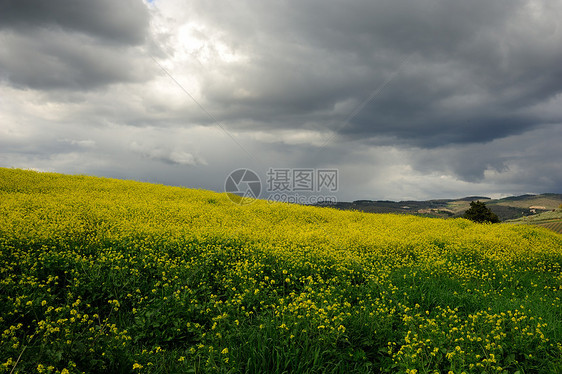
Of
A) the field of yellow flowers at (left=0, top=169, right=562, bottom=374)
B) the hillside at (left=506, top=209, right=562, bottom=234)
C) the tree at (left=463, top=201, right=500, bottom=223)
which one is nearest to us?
the field of yellow flowers at (left=0, top=169, right=562, bottom=374)

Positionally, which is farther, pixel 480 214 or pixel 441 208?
pixel 441 208

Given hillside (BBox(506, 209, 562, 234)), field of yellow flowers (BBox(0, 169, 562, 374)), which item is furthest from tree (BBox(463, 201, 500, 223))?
field of yellow flowers (BBox(0, 169, 562, 374))

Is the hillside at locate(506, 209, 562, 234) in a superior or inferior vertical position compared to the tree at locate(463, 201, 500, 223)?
inferior

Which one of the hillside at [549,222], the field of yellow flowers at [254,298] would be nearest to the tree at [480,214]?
the hillside at [549,222]

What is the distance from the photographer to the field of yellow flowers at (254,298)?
461 cm

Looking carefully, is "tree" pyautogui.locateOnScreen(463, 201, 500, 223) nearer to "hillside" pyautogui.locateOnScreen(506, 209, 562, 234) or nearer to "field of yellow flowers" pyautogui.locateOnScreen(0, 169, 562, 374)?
"hillside" pyautogui.locateOnScreen(506, 209, 562, 234)

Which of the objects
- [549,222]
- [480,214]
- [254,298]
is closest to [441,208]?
[549,222]

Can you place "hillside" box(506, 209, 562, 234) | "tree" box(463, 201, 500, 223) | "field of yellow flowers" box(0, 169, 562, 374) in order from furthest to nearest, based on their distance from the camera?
"hillside" box(506, 209, 562, 234)
"tree" box(463, 201, 500, 223)
"field of yellow flowers" box(0, 169, 562, 374)

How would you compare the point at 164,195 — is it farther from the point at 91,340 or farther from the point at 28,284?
the point at 91,340

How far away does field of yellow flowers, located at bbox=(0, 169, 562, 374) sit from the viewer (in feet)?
15.1

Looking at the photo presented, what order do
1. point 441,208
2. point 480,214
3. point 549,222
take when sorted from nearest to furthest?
point 480,214
point 549,222
point 441,208

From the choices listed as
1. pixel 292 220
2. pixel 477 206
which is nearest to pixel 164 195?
pixel 292 220

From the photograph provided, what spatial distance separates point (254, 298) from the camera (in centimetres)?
692

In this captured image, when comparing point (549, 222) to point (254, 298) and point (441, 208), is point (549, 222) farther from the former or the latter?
point (441, 208)
